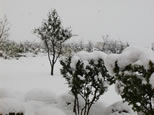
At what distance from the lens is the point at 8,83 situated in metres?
12.7

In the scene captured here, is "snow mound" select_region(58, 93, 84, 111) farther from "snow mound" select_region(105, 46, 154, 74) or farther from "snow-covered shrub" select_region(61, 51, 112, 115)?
"snow mound" select_region(105, 46, 154, 74)

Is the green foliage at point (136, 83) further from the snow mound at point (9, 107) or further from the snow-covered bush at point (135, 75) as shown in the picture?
the snow mound at point (9, 107)

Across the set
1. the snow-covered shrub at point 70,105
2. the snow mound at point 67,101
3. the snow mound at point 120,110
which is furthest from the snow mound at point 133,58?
the snow mound at point 67,101

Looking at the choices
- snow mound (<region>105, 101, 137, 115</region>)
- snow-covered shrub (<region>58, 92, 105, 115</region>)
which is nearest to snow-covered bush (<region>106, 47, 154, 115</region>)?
snow mound (<region>105, 101, 137, 115</region>)

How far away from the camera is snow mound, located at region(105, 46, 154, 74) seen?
119 inches

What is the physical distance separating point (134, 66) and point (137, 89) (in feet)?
1.20

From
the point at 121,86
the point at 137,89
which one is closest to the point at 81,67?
the point at 121,86

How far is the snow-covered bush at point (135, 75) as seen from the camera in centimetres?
297

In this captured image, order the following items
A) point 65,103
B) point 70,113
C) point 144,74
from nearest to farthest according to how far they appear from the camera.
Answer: point 144,74 < point 70,113 < point 65,103

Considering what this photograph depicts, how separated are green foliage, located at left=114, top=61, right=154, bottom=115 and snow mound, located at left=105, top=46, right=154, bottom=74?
65 millimetres

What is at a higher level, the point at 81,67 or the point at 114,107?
the point at 81,67

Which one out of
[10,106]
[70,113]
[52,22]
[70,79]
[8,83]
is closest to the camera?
[10,106]

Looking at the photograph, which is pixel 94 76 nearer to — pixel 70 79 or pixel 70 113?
pixel 70 79

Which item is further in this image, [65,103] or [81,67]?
[65,103]
